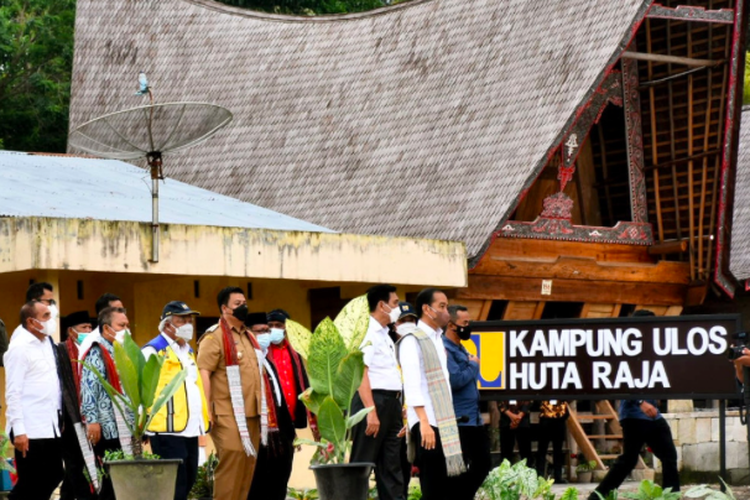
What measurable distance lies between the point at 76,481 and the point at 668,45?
12.3 m

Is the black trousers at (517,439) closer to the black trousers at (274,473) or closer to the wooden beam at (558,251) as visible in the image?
the wooden beam at (558,251)

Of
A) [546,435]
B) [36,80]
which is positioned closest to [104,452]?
[546,435]

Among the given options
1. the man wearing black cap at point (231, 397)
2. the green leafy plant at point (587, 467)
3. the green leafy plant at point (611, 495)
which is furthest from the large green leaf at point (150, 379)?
the green leafy plant at point (587, 467)

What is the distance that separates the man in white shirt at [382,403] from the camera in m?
11.4

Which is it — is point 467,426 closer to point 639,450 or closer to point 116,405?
point 116,405

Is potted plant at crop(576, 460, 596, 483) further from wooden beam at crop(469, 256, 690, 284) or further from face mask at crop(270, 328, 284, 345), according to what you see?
face mask at crop(270, 328, 284, 345)

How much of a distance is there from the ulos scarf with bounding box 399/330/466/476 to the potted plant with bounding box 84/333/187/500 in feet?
5.20

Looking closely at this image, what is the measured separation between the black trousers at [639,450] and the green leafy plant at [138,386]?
4287 mm

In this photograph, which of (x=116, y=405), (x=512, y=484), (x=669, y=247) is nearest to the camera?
(x=116, y=405)

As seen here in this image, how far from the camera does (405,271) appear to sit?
60.0 feet

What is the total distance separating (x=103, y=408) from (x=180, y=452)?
59 centimetres

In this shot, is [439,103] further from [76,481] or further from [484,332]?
[76,481]

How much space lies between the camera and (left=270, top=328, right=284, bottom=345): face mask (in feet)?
41.0

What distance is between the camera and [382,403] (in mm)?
11523
